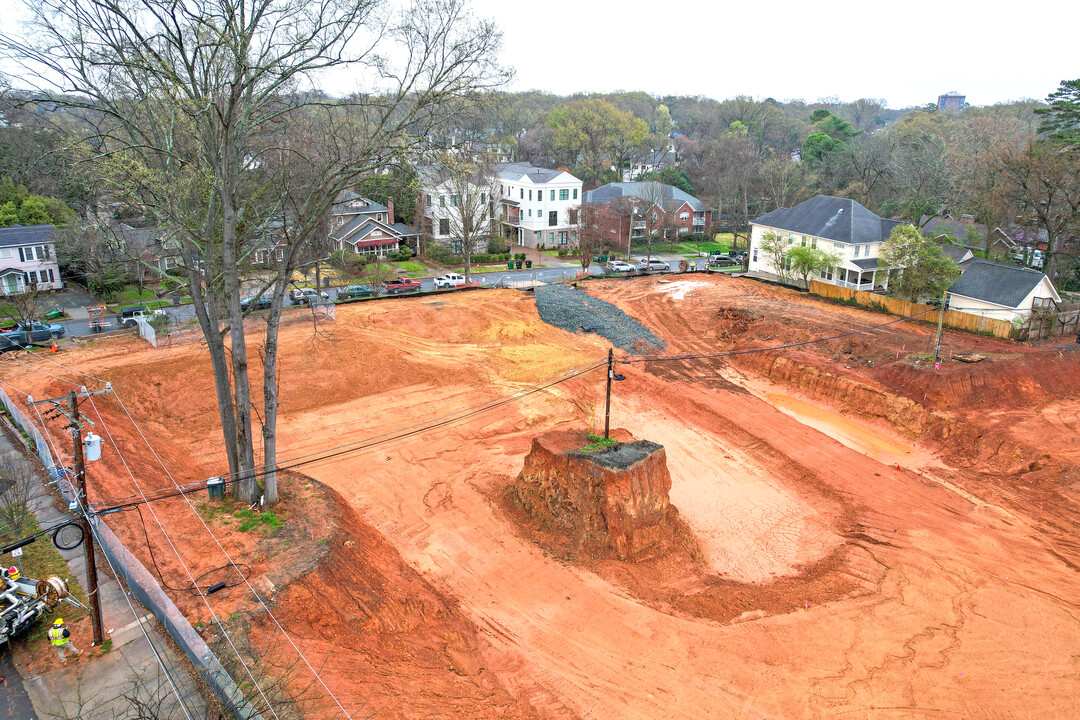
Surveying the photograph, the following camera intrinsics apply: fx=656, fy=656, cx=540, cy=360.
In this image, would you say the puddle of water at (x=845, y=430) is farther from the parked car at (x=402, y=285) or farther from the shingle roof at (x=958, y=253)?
the parked car at (x=402, y=285)

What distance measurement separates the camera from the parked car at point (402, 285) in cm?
4594

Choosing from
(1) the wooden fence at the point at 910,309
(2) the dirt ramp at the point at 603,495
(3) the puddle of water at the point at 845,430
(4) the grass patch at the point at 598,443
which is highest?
(1) the wooden fence at the point at 910,309

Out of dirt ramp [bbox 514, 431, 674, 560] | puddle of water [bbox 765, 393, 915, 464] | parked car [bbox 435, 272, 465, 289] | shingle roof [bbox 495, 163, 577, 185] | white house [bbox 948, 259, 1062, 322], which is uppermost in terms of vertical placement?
shingle roof [bbox 495, 163, 577, 185]

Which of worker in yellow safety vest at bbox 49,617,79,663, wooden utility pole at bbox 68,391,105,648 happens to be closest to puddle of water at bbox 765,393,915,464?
wooden utility pole at bbox 68,391,105,648

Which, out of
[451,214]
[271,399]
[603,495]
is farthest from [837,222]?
[271,399]

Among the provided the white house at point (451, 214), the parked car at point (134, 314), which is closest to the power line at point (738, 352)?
the white house at point (451, 214)

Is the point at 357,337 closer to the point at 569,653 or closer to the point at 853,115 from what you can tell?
the point at 569,653

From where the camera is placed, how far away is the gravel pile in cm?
3884

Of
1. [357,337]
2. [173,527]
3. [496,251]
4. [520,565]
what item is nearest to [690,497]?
[520,565]

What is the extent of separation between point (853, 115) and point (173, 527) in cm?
17382

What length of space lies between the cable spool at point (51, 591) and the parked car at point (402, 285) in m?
32.4

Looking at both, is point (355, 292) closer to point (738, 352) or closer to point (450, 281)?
point (450, 281)

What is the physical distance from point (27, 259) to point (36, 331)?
44.3 ft

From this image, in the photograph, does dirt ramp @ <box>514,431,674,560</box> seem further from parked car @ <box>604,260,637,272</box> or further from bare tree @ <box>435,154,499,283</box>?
parked car @ <box>604,260,637,272</box>
